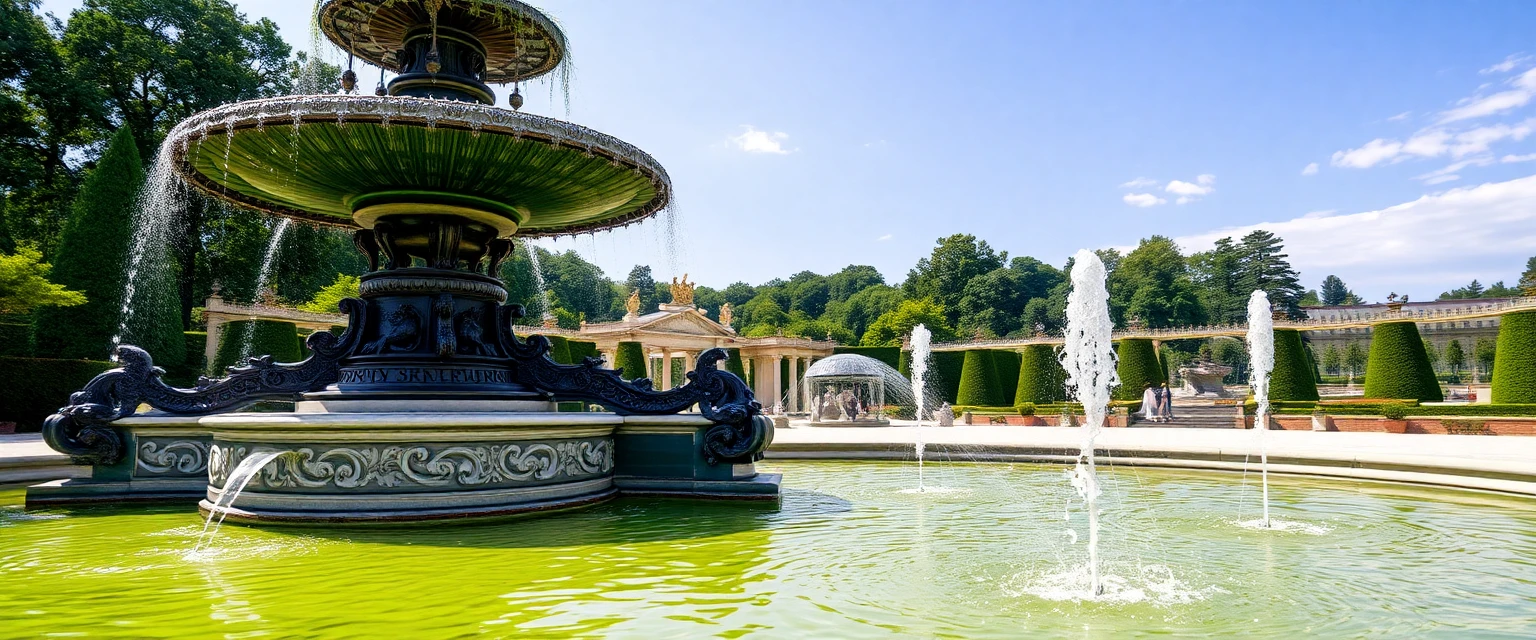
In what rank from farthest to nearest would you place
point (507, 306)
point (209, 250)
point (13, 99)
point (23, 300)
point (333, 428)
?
point (209, 250) → point (13, 99) → point (23, 300) → point (507, 306) → point (333, 428)

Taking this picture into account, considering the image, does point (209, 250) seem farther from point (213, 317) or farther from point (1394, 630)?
point (1394, 630)

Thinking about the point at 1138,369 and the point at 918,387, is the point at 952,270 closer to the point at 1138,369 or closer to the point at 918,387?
the point at 1138,369

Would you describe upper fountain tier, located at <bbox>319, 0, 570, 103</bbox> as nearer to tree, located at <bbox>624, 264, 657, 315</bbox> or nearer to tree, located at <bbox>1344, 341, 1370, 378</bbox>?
tree, located at <bbox>1344, 341, 1370, 378</bbox>

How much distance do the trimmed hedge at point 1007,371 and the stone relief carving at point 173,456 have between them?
3544 centimetres

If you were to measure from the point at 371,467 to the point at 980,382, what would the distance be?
33710 mm

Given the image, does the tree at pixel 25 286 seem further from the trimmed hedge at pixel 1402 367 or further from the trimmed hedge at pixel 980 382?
the trimmed hedge at pixel 1402 367

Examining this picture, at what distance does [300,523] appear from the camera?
253 inches

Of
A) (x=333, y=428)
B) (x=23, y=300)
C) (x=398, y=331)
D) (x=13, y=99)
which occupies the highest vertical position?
(x=13, y=99)

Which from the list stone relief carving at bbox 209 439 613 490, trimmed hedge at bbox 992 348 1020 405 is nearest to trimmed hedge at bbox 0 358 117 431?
stone relief carving at bbox 209 439 613 490

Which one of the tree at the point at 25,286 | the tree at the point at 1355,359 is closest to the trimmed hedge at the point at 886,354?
the tree at the point at 25,286

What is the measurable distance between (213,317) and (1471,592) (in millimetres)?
36167

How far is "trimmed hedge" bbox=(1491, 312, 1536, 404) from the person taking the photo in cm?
2377

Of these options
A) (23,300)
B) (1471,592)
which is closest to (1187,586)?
(1471,592)

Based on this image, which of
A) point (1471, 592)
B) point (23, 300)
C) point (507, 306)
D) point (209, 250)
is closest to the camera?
point (1471, 592)
